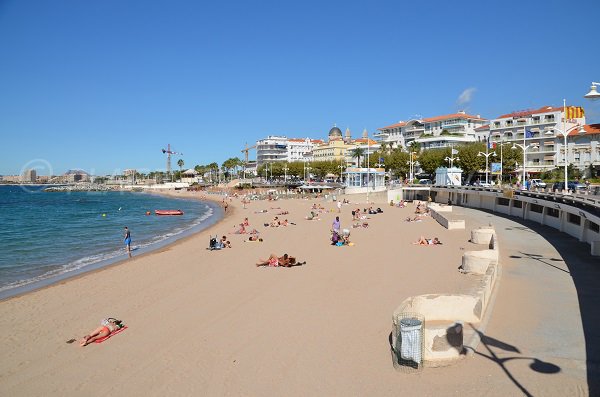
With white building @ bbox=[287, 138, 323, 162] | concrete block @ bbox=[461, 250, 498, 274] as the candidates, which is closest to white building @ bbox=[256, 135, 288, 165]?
white building @ bbox=[287, 138, 323, 162]

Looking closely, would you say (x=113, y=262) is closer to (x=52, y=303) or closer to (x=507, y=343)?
(x=52, y=303)

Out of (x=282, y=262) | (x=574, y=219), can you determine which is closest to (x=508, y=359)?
(x=282, y=262)

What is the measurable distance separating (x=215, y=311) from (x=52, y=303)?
5.81 m

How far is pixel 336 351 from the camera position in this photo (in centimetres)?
874

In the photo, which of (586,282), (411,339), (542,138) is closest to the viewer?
(411,339)

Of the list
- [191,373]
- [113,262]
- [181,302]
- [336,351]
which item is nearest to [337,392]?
[336,351]

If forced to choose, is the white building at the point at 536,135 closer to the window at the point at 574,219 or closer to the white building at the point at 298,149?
the window at the point at 574,219

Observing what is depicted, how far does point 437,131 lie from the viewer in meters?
102

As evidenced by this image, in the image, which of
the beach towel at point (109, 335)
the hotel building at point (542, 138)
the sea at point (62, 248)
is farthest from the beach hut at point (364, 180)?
the beach towel at point (109, 335)

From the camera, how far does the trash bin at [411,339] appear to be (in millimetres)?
7336

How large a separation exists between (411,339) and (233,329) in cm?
463

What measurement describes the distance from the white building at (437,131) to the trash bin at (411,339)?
277ft

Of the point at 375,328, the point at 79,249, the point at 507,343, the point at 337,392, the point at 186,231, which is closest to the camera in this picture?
the point at 337,392

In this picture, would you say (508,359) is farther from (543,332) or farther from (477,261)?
(477,261)
